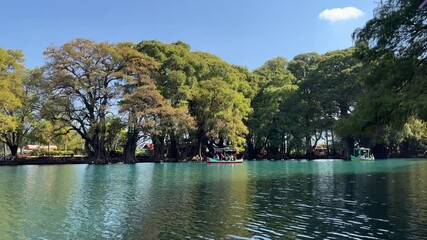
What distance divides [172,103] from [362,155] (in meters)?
28.7

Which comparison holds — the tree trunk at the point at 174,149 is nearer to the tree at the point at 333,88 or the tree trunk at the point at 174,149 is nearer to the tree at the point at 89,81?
the tree at the point at 89,81

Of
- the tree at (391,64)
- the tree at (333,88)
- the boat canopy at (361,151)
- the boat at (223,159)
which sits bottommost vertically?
the boat at (223,159)

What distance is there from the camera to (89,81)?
46406mm

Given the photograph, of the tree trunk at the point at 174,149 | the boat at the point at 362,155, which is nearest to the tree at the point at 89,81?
the tree trunk at the point at 174,149

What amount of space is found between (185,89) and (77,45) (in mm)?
14136

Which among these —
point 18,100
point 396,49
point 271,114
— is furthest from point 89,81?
point 396,49

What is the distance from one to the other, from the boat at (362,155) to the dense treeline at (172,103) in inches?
153

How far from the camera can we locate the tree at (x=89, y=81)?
44.8 metres

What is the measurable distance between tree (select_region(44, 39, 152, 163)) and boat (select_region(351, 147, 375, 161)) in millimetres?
31788

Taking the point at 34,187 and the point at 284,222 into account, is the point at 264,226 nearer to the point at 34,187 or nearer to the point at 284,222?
the point at 284,222

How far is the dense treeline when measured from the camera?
45.8 metres

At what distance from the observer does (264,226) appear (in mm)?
10617

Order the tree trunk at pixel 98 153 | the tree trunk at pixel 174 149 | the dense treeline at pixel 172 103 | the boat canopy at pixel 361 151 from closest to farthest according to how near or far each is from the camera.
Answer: the dense treeline at pixel 172 103
the tree trunk at pixel 98 153
the boat canopy at pixel 361 151
the tree trunk at pixel 174 149

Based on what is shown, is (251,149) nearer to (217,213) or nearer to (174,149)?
(174,149)
